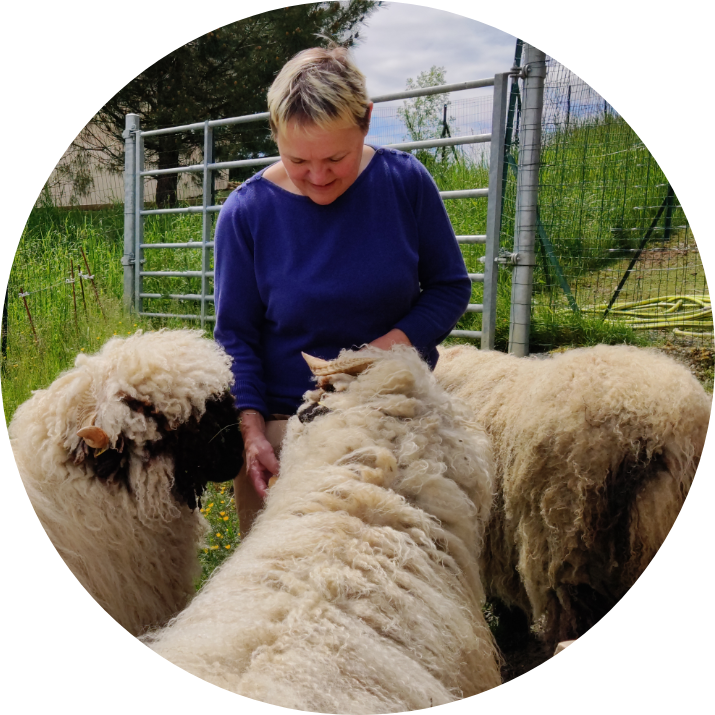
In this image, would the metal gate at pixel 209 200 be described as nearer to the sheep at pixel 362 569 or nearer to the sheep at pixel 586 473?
the sheep at pixel 586 473

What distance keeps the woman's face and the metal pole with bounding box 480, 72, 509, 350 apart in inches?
102

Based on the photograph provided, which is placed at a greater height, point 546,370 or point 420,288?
point 420,288

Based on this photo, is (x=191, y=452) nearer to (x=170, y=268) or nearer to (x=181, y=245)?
(x=181, y=245)

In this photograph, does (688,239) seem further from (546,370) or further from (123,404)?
(123,404)

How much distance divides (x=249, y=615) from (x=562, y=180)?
3.74 m

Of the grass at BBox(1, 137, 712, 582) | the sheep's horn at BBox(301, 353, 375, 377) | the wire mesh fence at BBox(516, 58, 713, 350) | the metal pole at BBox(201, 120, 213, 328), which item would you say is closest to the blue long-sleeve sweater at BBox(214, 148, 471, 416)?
the sheep's horn at BBox(301, 353, 375, 377)

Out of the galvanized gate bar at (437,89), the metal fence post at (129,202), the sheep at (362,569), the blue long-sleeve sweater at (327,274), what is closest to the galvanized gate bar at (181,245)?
the metal fence post at (129,202)

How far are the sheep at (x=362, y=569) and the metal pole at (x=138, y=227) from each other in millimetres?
6440

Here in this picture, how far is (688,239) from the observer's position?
13.3ft

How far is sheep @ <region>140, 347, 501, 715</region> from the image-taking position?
117cm

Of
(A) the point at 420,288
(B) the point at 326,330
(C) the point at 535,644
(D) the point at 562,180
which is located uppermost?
(D) the point at 562,180

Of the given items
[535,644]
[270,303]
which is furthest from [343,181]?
[535,644]

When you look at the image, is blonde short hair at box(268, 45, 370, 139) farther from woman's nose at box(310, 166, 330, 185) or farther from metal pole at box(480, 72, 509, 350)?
metal pole at box(480, 72, 509, 350)

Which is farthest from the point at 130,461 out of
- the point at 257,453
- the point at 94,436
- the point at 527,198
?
the point at 527,198
